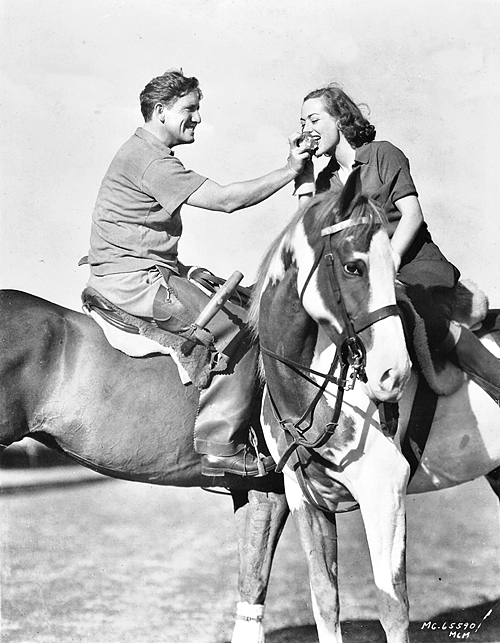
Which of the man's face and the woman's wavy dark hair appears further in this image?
the man's face

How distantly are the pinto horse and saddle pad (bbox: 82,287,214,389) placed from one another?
0.33m

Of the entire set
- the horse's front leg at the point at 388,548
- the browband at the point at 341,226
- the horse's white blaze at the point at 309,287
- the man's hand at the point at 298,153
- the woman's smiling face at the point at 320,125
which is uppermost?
the woman's smiling face at the point at 320,125

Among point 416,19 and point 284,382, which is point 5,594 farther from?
point 416,19

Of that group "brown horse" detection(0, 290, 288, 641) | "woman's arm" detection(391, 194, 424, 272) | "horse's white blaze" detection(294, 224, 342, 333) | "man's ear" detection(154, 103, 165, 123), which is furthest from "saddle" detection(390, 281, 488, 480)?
"man's ear" detection(154, 103, 165, 123)

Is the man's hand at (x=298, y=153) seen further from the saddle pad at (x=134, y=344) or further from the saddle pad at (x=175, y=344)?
the saddle pad at (x=134, y=344)

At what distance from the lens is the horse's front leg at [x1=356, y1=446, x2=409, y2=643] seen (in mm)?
3832

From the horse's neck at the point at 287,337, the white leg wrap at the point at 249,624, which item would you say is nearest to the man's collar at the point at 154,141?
the horse's neck at the point at 287,337

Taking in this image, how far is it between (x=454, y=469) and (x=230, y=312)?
1.37 metres

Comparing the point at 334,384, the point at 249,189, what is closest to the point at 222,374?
the point at 334,384

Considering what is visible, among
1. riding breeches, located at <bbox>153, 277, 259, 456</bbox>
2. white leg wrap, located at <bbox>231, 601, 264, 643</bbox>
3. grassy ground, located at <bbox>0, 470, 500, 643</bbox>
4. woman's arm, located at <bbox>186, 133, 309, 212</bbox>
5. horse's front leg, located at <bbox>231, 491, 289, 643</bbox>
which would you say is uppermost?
woman's arm, located at <bbox>186, 133, 309, 212</bbox>

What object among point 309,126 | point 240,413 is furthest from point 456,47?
point 240,413

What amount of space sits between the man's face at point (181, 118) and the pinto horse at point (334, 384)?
3.29 ft

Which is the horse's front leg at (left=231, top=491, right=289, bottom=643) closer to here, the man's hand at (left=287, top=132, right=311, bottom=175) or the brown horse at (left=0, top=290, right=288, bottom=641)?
the brown horse at (left=0, top=290, right=288, bottom=641)

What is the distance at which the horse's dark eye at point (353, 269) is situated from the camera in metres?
3.65
